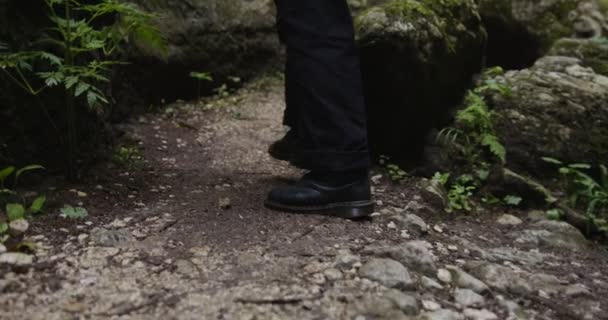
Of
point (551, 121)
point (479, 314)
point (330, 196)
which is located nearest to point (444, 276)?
point (479, 314)

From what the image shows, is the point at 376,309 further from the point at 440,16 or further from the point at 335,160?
the point at 440,16

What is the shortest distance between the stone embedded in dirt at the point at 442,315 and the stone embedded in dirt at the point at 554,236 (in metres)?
1.15

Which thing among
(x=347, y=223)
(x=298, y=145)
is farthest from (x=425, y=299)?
(x=298, y=145)

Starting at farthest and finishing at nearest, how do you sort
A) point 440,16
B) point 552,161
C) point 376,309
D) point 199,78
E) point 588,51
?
point 199,78 < point 588,51 < point 440,16 < point 552,161 < point 376,309

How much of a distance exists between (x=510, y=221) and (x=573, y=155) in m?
0.81

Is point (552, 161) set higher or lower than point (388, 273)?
higher

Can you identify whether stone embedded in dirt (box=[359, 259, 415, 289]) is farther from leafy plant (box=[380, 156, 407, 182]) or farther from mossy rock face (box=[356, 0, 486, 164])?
mossy rock face (box=[356, 0, 486, 164])

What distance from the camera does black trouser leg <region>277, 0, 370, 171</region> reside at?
2.44m

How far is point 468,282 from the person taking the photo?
2174 mm

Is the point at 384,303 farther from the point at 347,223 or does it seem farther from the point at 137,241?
the point at 137,241

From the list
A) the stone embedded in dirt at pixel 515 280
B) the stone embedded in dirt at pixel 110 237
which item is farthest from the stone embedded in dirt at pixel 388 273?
the stone embedded in dirt at pixel 110 237

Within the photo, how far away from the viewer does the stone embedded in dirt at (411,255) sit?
2.22 meters

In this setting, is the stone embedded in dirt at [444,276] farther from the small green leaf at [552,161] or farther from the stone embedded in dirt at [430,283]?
the small green leaf at [552,161]

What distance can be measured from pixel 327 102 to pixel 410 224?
2.31 feet
